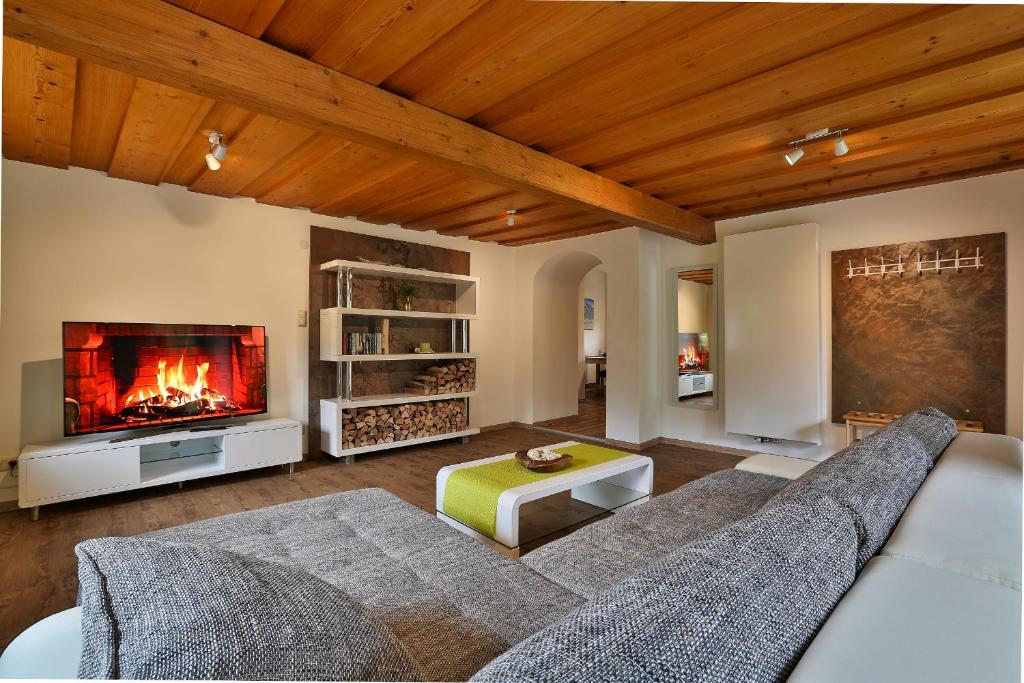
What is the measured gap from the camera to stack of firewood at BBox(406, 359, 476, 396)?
5.09m

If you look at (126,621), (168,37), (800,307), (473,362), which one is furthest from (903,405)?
(168,37)

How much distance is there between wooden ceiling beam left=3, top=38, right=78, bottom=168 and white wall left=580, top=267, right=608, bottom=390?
293 inches

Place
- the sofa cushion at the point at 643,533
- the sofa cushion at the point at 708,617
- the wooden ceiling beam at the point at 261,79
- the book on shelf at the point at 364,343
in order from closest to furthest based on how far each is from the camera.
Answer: the sofa cushion at the point at 708,617 → the sofa cushion at the point at 643,533 → the wooden ceiling beam at the point at 261,79 → the book on shelf at the point at 364,343

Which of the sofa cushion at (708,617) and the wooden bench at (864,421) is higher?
the sofa cushion at (708,617)

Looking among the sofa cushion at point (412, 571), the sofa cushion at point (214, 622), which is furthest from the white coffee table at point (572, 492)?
the sofa cushion at point (214, 622)

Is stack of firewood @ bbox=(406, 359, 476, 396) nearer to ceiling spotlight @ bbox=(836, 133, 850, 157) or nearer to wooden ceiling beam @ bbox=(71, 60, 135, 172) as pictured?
wooden ceiling beam @ bbox=(71, 60, 135, 172)

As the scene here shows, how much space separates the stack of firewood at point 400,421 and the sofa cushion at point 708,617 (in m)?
4.09

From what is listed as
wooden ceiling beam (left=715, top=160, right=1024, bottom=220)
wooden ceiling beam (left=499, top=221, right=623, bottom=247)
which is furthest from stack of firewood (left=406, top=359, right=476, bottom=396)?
wooden ceiling beam (left=715, top=160, right=1024, bottom=220)

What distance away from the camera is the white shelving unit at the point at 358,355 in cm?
439

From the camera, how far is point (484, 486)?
7.55 ft

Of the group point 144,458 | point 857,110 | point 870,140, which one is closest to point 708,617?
point 857,110

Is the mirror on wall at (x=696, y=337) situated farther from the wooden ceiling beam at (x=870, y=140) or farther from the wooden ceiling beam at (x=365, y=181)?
the wooden ceiling beam at (x=365, y=181)

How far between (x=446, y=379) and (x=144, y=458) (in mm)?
2644

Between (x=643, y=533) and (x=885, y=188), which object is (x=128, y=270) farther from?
(x=885, y=188)
